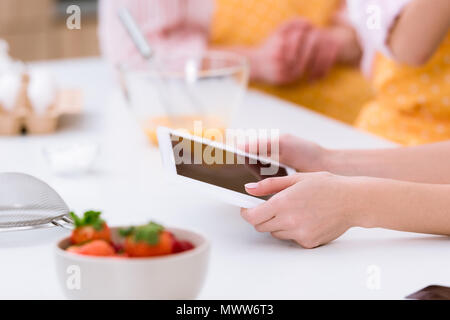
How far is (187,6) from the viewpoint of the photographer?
184 centimetres

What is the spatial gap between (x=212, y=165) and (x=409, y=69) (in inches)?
27.9

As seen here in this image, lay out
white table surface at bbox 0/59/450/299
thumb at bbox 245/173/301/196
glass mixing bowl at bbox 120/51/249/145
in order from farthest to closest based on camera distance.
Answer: glass mixing bowl at bbox 120/51/249/145, thumb at bbox 245/173/301/196, white table surface at bbox 0/59/450/299

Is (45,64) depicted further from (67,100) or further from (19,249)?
(19,249)

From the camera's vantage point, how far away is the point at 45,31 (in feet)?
12.0

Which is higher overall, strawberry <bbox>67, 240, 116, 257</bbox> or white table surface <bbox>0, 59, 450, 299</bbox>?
strawberry <bbox>67, 240, 116, 257</bbox>

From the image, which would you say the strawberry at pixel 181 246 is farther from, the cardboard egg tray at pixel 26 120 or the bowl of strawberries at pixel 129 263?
the cardboard egg tray at pixel 26 120

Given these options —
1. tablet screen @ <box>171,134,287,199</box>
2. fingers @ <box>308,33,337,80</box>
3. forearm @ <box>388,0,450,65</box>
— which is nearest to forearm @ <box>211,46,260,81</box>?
fingers @ <box>308,33,337,80</box>

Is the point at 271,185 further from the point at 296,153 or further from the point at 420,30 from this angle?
the point at 420,30

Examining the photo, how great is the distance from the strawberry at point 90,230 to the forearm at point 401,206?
288 mm

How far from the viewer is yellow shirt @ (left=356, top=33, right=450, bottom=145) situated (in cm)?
136

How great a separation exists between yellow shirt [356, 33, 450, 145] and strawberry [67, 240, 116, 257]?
94 cm

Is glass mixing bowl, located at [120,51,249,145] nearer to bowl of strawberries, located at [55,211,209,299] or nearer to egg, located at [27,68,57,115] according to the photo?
egg, located at [27,68,57,115]
